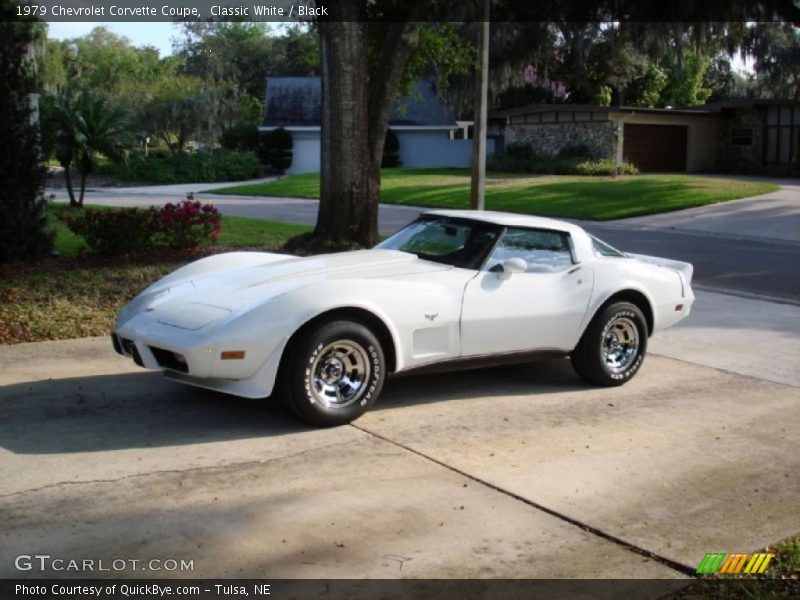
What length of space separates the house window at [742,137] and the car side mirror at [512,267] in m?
37.9

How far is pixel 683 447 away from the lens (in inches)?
230

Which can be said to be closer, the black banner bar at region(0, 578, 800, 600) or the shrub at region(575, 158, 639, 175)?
the black banner bar at region(0, 578, 800, 600)

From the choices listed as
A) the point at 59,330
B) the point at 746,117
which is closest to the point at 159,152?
the point at 746,117

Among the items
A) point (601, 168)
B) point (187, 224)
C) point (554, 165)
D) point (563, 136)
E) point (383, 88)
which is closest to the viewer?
point (187, 224)

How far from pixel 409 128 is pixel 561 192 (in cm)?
2230

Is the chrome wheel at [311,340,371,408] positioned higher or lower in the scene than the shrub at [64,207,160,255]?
lower

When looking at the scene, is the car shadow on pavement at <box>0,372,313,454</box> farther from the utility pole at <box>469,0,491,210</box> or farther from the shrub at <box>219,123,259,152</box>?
the shrub at <box>219,123,259,152</box>

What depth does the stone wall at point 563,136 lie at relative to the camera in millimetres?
38500

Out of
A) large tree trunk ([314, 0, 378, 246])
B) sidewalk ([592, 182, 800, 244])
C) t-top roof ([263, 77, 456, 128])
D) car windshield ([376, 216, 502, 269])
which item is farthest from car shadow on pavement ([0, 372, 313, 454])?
t-top roof ([263, 77, 456, 128])

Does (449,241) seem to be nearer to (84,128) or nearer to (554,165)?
(84,128)

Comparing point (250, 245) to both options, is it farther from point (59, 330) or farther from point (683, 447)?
point (683, 447)

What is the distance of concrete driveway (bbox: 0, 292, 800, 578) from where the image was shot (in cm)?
420

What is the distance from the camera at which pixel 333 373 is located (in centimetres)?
592

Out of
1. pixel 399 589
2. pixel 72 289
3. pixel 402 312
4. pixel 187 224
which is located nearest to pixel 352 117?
pixel 187 224
